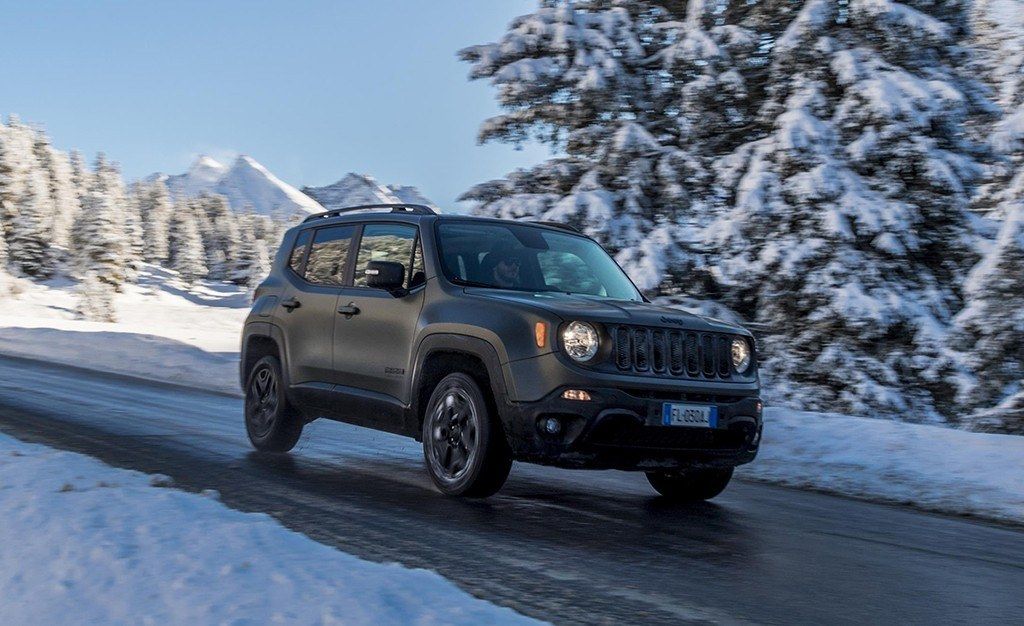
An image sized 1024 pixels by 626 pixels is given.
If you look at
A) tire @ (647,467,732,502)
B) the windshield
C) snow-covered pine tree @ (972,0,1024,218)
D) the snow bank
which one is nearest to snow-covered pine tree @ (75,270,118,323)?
snow-covered pine tree @ (972,0,1024,218)

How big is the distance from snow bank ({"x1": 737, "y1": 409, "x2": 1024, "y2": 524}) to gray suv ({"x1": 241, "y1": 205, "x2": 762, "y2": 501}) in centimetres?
179

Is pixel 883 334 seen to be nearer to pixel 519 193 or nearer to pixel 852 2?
pixel 852 2

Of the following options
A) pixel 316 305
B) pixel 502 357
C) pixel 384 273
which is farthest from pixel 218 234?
pixel 502 357

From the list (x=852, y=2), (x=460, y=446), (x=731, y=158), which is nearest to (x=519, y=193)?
(x=731, y=158)

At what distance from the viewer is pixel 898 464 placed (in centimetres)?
902

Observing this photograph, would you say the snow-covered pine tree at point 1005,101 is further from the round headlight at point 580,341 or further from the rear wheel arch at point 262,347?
the rear wheel arch at point 262,347

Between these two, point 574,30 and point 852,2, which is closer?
→ point 852,2

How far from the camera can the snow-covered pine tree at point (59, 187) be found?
105 m

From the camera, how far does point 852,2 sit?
1509cm

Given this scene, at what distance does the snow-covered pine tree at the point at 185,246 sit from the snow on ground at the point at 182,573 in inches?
4619

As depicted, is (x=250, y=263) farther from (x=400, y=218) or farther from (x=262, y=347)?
(x=400, y=218)

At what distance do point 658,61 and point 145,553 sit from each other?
13.9 m

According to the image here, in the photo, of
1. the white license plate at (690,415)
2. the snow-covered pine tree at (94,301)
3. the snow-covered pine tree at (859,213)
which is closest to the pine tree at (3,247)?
the snow-covered pine tree at (94,301)

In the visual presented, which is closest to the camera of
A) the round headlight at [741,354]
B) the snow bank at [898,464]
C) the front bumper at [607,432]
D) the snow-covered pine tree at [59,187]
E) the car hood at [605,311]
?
the front bumper at [607,432]
